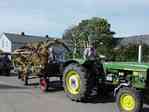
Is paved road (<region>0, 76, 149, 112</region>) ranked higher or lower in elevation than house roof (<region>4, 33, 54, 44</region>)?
lower

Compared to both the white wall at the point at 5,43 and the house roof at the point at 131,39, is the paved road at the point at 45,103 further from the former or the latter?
the white wall at the point at 5,43

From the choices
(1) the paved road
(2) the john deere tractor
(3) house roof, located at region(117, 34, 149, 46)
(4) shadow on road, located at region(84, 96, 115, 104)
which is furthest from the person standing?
(3) house roof, located at region(117, 34, 149, 46)

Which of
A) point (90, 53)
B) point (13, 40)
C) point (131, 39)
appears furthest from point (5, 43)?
point (90, 53)

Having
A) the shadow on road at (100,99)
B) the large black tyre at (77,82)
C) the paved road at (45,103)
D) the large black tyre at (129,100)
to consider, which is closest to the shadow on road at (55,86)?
the paved road at (45,103)

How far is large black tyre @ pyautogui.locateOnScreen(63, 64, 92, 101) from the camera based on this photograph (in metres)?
13.2

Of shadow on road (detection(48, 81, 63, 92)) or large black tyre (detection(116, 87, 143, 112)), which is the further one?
shadow on road (detection(48, 81, 63, 92))

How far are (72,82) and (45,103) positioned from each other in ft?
4.66

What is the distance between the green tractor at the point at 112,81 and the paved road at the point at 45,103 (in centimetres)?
49

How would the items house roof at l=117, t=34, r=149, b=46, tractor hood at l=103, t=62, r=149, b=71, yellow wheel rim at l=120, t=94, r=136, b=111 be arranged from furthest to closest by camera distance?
house roof at l=117, t=34, r=149, b=46, tractor hood at l=103, t=62, r=149, b=71, yellow wheel rim at l=120, t=94, r=136, b=111

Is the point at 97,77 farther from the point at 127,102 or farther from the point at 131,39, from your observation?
the point at 131,39

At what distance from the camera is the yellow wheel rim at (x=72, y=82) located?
13602 millimetres

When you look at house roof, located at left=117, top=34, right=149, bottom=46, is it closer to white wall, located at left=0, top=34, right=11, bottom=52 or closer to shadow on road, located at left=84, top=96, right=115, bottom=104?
white wall, located at left=0, top=34, right=11, bottom=52

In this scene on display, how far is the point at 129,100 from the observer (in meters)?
11.2

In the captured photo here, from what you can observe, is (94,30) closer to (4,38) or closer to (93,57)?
(4,38)
